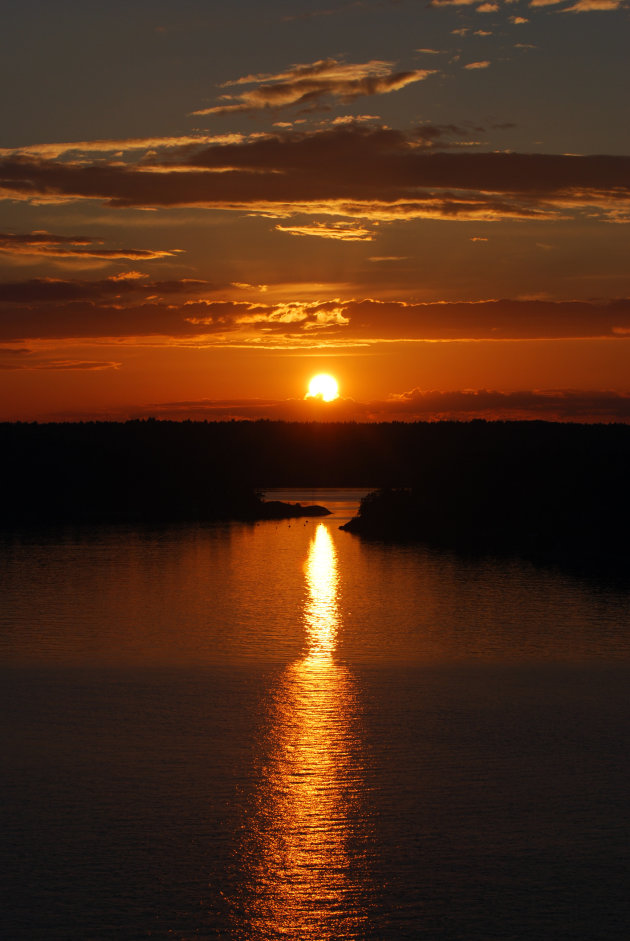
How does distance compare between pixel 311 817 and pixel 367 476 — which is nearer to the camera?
pixel 311 817

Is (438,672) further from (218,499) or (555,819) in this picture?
(218,499)

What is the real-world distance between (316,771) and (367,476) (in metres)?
147

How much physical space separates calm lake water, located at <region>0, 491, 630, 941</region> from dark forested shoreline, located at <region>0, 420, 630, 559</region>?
3144 cm

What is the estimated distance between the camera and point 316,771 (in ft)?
61.2

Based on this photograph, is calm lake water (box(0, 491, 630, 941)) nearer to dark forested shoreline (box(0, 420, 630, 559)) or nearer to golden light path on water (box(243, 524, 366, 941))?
golden light path on water (box(243, 524, 366, 941))

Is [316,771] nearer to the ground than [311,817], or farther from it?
farther from it

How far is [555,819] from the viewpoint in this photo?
53.7 ft

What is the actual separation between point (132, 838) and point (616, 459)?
69287mm

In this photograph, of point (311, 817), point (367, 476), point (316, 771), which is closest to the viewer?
point (311, 817)

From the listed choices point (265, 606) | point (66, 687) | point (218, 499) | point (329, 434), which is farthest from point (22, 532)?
point (329, 434)

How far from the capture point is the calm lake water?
13.4 m

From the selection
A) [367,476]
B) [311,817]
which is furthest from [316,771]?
[367,476]

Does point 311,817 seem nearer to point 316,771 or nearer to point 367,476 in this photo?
point 316,771

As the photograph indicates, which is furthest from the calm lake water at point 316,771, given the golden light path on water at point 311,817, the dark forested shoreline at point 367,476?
the dark forested shoreline at point 367,476
